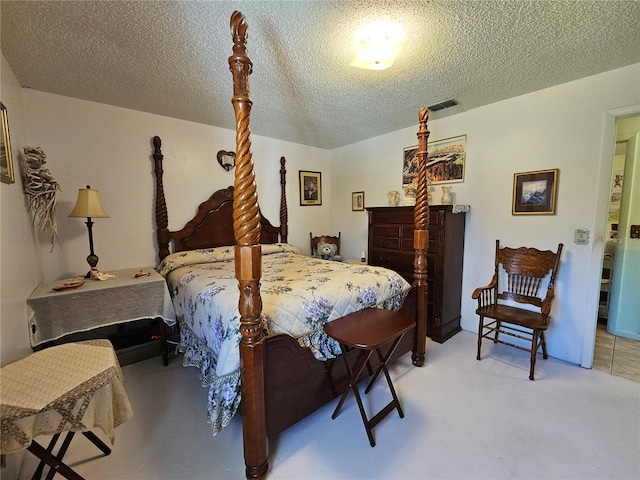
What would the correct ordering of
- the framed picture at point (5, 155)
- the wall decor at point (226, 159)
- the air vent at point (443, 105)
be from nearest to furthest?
the framed picture at point (5, 155) → the air vent at point (443, 105) → the wall decor at point (226, 159)

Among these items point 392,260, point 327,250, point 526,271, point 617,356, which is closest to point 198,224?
point 327,250

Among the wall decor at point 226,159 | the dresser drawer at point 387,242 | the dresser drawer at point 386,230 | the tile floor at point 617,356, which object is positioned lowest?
the tile floor at point 617,356

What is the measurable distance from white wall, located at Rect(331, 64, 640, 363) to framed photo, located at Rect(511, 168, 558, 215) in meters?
0.05

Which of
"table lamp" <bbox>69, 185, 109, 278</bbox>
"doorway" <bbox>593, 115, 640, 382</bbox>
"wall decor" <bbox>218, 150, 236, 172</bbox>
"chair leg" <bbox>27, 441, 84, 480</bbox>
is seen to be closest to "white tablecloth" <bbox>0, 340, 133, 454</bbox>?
"chair leg" <bbox>27, 441, 84, 480</bbox>

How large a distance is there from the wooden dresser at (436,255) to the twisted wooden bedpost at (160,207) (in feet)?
8.28

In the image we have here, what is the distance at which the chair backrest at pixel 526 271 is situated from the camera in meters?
2.43

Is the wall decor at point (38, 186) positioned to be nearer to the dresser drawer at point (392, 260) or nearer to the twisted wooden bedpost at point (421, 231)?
the twisted wooden bedpost at point (421, 231)

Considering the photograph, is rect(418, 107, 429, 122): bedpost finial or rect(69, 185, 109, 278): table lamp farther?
rect(69, 185, 109, 278): table lamp

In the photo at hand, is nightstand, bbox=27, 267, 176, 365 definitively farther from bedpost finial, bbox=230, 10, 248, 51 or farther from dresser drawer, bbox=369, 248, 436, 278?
dresser drawer, bbox=369, 248, 436, 278

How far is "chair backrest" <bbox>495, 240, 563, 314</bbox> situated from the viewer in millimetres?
2426

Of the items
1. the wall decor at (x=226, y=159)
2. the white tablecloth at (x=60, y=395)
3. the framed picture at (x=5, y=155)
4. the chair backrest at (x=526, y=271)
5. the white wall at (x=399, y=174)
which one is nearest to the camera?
the white tablecloth at (x=60, y=395)

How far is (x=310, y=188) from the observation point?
4.44 m

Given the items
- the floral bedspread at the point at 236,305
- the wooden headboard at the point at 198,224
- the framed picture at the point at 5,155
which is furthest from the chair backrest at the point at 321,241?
the framed picture at the point at 5,155

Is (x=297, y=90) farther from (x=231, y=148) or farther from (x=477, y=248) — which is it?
(x=477, y=248)
